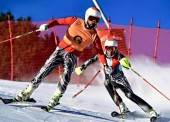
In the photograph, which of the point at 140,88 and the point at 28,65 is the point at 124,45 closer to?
the point at 140,88

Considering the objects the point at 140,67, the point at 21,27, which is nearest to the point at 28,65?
the point at 21,27

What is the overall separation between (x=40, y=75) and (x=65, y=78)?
1.09 feet

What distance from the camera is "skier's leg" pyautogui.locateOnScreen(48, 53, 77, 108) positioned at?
6.13 m

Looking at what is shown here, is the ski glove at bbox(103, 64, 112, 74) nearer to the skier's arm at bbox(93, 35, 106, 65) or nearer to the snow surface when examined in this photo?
the skier's arm at bbox(93, 35, 106, 65)

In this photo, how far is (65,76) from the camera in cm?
620

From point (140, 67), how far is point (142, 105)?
6.07 metres

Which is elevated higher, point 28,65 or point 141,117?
point 28,65

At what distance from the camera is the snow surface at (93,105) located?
5.50m

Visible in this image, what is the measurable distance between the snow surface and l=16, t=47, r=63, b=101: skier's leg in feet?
0.44

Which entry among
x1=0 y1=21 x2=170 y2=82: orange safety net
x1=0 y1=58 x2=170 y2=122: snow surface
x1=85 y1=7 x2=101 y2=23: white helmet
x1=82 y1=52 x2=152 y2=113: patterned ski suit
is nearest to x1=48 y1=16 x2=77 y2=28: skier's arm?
x1=85 y1=7 x2=101 y2=23: white helmet

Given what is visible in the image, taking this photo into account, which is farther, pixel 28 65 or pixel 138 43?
pixel 28 65

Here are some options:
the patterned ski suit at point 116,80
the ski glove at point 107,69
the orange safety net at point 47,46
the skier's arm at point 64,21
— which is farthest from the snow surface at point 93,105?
the skier's arm at point 64,21

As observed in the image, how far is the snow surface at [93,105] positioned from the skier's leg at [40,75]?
0.44 feet

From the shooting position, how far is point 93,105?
7750mm
